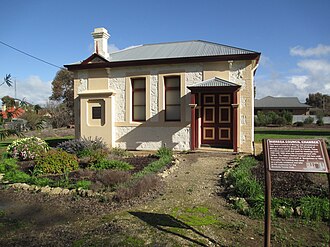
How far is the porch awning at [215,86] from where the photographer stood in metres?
12.4

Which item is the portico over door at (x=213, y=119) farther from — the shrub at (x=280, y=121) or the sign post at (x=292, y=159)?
the shrub at (x=280, y=121)

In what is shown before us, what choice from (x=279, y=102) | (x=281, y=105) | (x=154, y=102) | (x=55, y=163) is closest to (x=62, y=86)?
(x=154, y=102)

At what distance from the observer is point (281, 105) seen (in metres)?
Answer: 57.3

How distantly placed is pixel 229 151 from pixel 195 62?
14.4 ft

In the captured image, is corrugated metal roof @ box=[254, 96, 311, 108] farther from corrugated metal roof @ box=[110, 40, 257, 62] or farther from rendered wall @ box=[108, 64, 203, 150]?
rendered wall @ box=[108, 64, 203, 150]

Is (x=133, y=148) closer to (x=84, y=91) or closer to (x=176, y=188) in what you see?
Result: (x=84, y=91)

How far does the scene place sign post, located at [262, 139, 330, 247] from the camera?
3.91 meters

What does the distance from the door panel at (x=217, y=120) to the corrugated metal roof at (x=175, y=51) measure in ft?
6.74

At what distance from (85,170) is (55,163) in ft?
3.38

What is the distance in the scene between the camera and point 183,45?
16.1 m

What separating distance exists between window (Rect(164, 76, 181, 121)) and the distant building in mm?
43509

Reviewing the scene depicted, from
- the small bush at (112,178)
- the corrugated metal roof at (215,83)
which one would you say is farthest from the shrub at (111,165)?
the corrugated metal roof at (215,83)

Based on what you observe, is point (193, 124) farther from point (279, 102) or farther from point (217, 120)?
point (279, 102)

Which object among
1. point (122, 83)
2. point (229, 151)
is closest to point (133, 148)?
point (122, 83)
